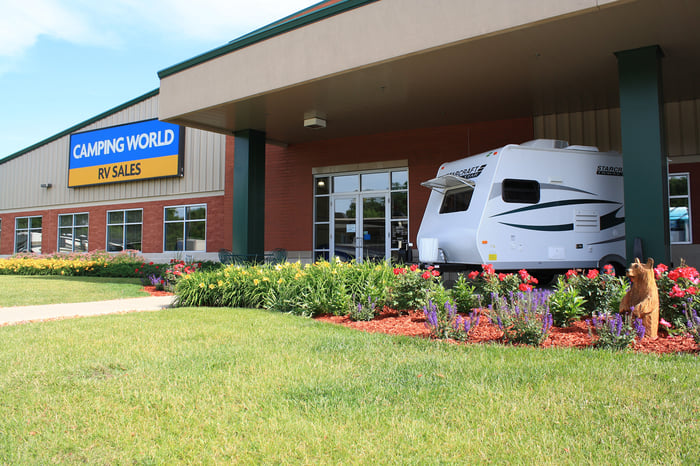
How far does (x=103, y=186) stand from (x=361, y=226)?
1427 cm

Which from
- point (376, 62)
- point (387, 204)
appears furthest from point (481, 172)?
point (387, 204)

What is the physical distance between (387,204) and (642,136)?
7751mm

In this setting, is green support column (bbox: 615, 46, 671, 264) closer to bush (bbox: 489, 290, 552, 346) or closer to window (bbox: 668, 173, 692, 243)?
window (bbox: 668, 173, 692, 243)

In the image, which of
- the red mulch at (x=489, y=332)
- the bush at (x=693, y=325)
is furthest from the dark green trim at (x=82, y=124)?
the bush at (x=693, y=325)

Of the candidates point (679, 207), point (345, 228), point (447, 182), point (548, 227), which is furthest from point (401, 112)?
point (679, 207)

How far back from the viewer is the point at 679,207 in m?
12.4

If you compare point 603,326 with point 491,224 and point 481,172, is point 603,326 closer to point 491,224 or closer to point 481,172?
point 491,224

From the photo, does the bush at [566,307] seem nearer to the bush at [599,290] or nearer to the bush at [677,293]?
the bush at [599,290]

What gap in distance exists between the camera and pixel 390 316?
7.55 m

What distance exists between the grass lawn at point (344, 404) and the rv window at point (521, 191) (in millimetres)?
5546

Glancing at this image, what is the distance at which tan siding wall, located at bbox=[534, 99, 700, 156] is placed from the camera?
40.2ft

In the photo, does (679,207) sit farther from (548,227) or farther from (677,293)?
(677,293)

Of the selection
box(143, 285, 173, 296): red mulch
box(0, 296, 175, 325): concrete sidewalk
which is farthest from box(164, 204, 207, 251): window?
box(0, 296, 175, 325): concrete sidewalk

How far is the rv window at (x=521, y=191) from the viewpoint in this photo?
33.7 ft
